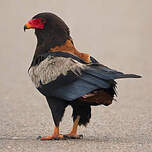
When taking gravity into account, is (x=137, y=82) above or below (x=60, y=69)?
below

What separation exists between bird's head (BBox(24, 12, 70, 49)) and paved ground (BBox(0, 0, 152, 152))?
1.36 metres

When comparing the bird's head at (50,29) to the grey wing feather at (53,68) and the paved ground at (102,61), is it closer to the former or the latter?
the grey wing feather at (53,68)

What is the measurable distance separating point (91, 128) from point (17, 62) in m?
10.7

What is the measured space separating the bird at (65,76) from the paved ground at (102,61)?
1.63 ft

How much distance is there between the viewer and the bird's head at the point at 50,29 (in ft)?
34.8

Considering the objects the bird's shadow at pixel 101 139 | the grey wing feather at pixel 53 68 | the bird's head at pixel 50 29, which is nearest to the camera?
the grey wing feather at pixel 53 68

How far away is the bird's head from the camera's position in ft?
34.8

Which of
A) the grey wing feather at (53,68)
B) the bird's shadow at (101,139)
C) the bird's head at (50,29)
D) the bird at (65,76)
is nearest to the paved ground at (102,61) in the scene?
the bird's shadow at (101,139)

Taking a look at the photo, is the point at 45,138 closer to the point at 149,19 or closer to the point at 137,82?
the point at 137,82

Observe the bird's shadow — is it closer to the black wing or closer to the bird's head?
the black wing

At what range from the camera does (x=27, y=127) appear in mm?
12078

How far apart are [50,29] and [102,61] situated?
1106 cm

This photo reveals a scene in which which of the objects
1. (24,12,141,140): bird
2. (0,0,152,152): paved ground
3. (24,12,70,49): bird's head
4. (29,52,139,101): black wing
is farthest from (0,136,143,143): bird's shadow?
(24,12,70,49): bird's head

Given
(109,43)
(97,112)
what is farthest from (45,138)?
(109,43)
